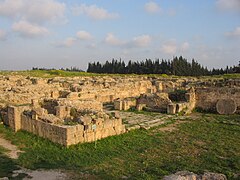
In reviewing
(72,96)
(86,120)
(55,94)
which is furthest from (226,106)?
(55,94)

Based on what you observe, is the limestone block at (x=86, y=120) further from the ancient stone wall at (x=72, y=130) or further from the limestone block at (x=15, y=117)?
the limestone block at (x=15, y=117)

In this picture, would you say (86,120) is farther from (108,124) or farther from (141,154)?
(141,154)

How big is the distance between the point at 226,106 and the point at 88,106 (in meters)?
9.90

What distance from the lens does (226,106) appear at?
19.8 metres

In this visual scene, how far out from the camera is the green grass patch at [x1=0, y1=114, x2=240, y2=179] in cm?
925

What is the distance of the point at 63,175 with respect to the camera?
8.59m

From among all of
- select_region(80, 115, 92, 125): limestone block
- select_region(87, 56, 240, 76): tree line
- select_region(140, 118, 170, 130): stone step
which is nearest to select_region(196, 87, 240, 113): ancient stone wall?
select_region(140, 118, 170, 130): stone step

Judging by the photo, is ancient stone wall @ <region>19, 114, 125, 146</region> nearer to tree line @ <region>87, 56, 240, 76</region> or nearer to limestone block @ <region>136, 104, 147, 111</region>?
limestone block @ <region>136, 104, 147, 111</region>

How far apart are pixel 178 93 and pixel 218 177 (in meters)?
16.3

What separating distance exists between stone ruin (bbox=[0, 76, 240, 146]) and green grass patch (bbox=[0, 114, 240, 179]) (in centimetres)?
49

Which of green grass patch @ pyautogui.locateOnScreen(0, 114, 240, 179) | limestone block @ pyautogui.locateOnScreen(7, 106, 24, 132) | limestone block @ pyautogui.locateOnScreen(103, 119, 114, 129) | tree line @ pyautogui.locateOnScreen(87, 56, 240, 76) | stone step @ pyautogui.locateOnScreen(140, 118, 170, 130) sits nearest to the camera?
green grass patch @ pyautogui.locateOnScreen(0, 114, 240, 179)

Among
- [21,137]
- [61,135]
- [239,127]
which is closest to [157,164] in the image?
[61,135]

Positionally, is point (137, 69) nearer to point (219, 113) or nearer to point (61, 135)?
point (219, 113)

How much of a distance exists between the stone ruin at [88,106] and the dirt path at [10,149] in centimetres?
126
